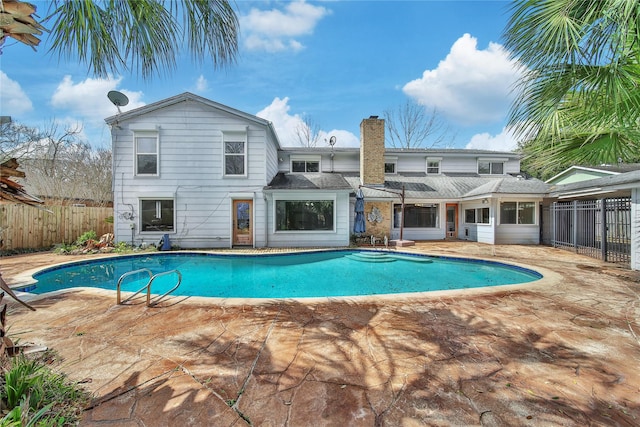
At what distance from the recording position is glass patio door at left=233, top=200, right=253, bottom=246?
41.5ft

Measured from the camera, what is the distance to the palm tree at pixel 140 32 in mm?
2754

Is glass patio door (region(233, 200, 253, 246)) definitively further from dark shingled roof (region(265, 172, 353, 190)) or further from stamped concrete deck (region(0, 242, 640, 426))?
stamped concrete deck (region(0, 242, 640, 426))

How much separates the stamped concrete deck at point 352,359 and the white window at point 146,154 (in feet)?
29.4

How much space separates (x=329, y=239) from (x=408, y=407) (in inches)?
422

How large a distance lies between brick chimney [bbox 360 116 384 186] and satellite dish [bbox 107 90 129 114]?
12.0 meters

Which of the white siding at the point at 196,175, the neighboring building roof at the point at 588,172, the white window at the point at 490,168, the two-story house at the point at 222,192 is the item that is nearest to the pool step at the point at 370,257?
the two-story house at the point at 222,192

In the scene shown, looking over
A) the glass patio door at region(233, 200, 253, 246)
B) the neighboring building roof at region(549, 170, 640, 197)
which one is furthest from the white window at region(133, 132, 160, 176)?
the neighboring building roof at region(549, 170, 640, 197)

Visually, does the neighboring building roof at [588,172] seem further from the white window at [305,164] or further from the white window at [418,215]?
the white window at [305,164]

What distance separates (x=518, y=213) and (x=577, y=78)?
1197 centimetres

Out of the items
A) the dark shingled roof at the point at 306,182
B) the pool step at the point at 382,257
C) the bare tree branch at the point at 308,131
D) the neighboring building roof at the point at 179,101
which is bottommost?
the pool step at the point at 382,257

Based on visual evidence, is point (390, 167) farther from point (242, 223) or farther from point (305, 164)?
point (242, 223)

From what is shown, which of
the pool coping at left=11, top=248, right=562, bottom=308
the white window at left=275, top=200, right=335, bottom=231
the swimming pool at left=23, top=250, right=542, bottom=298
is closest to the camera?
the pool coping at left=11, top=248, right=562, bottom=308

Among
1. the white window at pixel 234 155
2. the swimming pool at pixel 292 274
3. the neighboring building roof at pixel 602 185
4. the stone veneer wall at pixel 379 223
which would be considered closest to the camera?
the swimming pool at pixel 292 274

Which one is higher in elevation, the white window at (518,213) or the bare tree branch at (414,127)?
the bare tree branch at (414,127)
